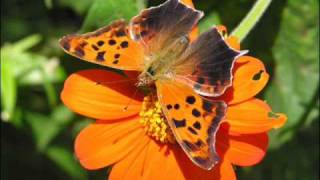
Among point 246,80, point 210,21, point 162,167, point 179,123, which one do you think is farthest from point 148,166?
point 210,21

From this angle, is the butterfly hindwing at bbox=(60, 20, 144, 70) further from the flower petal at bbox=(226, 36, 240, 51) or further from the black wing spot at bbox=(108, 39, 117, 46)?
the flower petal at bbox=(226, 36, 240, 51)

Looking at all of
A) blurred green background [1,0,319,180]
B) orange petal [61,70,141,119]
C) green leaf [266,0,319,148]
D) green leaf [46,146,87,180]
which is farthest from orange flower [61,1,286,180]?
green leaf [46,146,87,180]

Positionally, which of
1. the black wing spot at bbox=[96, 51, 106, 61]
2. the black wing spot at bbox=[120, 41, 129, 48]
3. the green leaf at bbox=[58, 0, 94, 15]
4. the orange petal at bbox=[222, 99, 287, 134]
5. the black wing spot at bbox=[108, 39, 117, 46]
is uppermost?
the black wing spot at bbox=[96, 51, 106, 61]

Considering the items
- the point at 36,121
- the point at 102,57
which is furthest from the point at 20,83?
the point at 102,57

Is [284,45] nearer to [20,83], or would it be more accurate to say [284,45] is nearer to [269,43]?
[269,43]

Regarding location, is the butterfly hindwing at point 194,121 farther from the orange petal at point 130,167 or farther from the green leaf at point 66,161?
the green leaf at point 66,161

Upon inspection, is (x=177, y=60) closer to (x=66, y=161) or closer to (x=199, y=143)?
(x=199, y=143)
